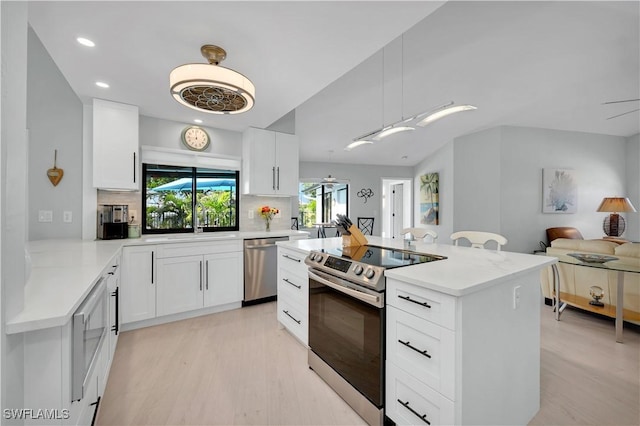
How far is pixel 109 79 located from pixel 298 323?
2.77m

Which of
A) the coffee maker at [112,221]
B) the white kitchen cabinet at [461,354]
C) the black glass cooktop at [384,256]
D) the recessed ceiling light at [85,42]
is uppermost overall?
the recessed ceiling light at [85,42]

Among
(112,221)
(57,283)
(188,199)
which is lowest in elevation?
(57,283)

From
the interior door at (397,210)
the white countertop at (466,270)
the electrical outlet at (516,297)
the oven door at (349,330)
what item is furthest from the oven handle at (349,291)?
the interior door at (397,210)

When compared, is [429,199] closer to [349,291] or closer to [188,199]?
[188,199]

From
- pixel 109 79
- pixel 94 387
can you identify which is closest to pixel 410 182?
pixel 109 79

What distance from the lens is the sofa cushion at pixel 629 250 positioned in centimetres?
265

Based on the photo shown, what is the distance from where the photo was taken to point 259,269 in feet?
11.5

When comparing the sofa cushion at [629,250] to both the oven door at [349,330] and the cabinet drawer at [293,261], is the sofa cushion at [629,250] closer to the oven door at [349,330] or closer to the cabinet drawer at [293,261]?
the oven door at [349,330]

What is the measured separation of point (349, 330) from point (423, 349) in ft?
1.73

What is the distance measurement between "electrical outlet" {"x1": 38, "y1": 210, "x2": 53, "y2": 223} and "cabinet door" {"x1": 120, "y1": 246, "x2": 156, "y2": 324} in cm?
95

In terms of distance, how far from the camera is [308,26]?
175 cm

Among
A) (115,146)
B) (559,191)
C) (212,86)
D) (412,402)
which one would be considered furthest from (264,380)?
(559,191)

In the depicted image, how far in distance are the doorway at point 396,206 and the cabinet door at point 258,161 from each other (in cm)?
505

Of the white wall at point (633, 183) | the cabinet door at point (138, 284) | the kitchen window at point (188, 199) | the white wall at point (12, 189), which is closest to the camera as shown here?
the white wall at point (12, 189)
